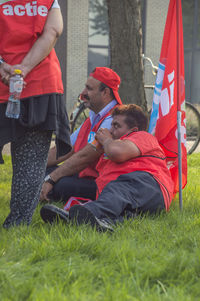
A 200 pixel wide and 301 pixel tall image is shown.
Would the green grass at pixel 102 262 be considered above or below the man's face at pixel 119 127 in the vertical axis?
below

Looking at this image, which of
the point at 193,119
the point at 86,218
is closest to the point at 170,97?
the point at 86,218

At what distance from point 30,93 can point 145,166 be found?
124 centimetres

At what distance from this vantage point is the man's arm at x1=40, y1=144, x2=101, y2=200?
13.7 ft

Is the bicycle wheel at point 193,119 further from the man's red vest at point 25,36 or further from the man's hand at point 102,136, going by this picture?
the man's red vest at point 25,36

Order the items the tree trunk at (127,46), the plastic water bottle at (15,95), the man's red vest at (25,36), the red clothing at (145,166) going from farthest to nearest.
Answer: the tree trunk at (127,46), the red clothing at (145,166), the man's red vest at (25,36), the plastic water bottle at (15,95)

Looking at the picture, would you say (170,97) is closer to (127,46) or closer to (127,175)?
(127,175)

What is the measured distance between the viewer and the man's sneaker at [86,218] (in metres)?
3.10

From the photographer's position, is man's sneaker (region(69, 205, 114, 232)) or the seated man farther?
the seated man

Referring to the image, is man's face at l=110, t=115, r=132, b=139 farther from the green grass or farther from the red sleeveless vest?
the green grass

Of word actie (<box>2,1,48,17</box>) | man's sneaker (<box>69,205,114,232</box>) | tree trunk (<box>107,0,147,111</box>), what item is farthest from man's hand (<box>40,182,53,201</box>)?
tree trunk (<box>107,0,147,111</box>)

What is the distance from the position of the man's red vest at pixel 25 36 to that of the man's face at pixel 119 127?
1.10 meters

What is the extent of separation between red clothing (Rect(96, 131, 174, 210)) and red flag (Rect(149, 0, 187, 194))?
21.7 inches

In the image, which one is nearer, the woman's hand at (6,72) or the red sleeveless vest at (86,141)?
the woman's hand at (6,72)

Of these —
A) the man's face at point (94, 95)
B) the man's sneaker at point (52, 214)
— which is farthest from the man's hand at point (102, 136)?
the man's sneaker at point (52, 214)
